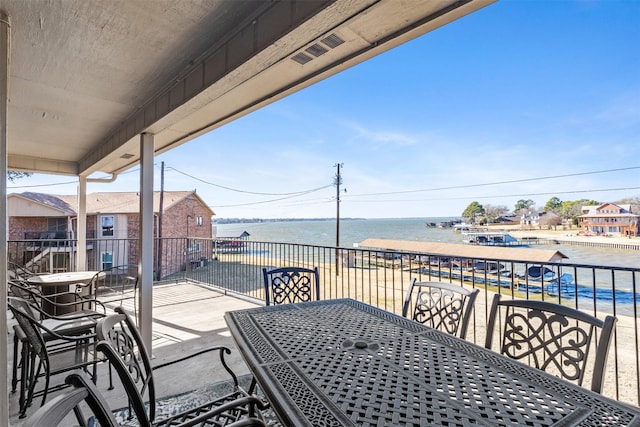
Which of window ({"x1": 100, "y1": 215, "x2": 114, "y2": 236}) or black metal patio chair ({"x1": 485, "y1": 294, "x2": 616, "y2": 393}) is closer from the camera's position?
black metal patio chair ({"x1": 485, "y1": 294, "x2": 616, "y2": 393})

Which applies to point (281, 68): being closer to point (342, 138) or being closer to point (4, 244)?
point (4, 244)

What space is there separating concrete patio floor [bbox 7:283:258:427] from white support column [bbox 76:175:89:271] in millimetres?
1287

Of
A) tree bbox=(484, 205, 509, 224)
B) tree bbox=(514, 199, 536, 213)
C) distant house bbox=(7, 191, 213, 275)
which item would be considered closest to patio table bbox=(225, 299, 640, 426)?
distant house bbox=(7, 191, 213, 275)

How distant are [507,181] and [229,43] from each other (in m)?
34.8

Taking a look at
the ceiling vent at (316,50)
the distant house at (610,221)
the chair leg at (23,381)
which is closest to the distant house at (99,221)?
the chair leg at (23,381)

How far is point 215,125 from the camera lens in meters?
3.28

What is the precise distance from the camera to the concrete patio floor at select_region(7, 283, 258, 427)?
8.39 ft

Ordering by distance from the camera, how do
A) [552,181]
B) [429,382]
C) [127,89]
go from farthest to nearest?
[552,181] → [127,89] → [429,382]

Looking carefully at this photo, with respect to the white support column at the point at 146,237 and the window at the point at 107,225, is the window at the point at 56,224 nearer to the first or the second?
A: the window at the point at 107,225

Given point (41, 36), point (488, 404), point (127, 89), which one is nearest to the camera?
point (488, 404)

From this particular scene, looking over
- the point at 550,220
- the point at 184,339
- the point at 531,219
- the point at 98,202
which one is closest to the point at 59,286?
the point at 184,339

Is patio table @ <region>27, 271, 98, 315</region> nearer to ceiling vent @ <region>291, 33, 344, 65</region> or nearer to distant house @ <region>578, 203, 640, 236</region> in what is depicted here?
ceiling vent @ <region>291, 33, 344, 65</region>

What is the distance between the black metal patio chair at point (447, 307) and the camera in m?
1.82

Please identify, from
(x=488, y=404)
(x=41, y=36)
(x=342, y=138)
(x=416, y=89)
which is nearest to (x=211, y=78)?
(x=41, y=36)
